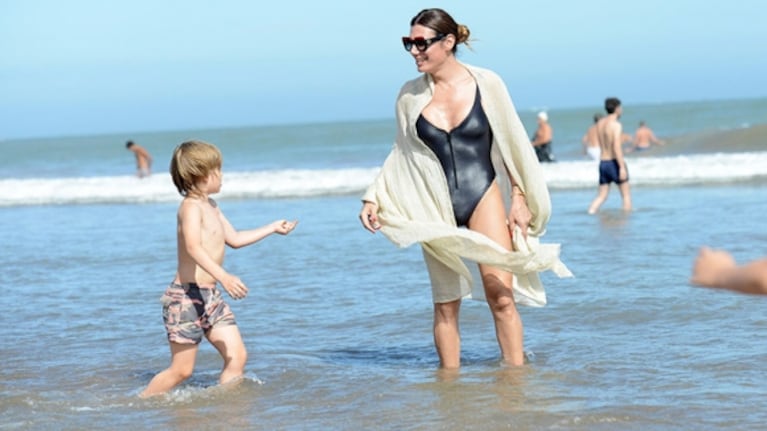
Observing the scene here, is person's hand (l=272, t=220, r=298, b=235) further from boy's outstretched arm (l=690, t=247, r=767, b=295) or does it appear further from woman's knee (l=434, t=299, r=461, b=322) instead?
boy's outstretched arm (l=690, t=247, r=767, b=295)

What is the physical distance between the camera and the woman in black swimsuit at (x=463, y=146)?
5.66 m

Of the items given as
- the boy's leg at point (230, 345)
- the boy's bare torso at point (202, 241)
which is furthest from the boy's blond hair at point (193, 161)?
the boy's leg at point (230, 345)

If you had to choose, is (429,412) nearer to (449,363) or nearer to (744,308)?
(449,363)

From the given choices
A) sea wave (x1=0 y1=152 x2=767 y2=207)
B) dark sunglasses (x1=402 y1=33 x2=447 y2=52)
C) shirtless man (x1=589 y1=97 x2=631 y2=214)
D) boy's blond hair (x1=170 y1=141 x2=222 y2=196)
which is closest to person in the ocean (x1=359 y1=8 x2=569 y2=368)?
dark sunglasses (x1=402 y1=33 x2=447 y2=52)

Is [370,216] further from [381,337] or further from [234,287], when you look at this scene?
[381,337]

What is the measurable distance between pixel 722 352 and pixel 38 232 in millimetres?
10877

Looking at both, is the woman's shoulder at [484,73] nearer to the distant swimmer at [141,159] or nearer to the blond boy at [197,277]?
the blond boy at [197,277]

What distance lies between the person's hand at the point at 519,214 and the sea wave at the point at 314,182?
1344cm

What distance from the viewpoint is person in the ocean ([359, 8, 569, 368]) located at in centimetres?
563

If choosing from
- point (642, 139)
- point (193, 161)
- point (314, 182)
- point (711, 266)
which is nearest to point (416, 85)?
point (193, 161)

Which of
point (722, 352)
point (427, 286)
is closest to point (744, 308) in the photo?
point (722, 352)

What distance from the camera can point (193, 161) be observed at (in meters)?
5.44

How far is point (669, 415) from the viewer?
481 cm

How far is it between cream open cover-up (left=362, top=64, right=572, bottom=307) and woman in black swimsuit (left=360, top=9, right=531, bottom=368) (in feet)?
0.13
